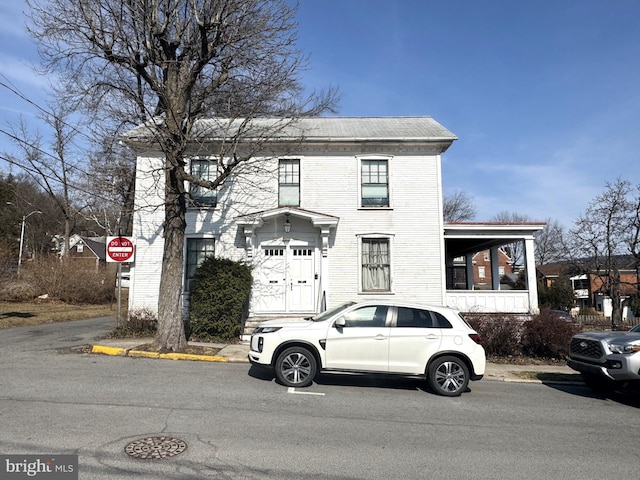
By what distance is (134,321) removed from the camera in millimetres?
13109

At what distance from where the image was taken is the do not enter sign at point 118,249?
12.4m

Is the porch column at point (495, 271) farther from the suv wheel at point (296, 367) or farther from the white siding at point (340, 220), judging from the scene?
the suv wheel at point (296, 367)

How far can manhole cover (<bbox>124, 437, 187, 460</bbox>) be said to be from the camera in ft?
14.5

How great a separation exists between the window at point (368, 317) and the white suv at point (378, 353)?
0.07 m

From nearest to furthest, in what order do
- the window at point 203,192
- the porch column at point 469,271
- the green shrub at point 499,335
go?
the green shrub at point 499,335, the window at point 203,192, the porch column at point 469,271

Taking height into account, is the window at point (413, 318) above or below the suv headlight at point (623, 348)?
above

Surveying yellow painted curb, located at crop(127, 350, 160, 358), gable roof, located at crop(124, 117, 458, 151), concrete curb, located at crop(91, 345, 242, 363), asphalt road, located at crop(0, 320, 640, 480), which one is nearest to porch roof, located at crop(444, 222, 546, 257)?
gable roof, located at crop(124, 117, 458, 151)

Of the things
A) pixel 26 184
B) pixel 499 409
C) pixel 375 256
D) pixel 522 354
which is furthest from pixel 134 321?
pixel 26 184

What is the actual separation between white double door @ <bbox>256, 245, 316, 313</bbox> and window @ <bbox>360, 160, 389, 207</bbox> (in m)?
2.82

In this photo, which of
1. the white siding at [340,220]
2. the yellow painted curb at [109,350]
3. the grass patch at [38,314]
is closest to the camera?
the yellow painted curb at [109,350]

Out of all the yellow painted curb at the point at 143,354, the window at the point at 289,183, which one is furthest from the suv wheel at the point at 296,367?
the window at the point at 289,183

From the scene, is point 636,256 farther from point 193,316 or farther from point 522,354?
point 193,316

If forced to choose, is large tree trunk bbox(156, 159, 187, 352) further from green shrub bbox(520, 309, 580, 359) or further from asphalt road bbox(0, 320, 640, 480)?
green shrub bbox(520, 309, 580, 359)

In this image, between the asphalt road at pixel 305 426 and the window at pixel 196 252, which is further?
the window at pixel 196 252
